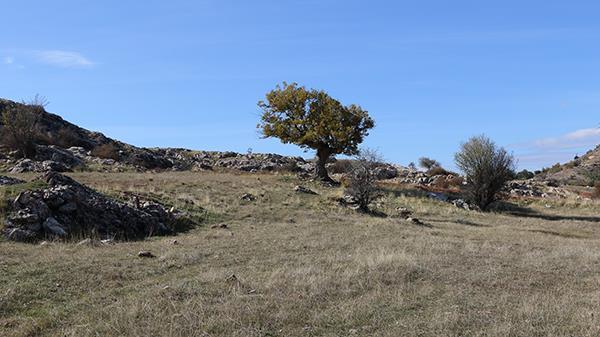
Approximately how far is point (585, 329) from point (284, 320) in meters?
3.79

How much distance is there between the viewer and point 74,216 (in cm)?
1684

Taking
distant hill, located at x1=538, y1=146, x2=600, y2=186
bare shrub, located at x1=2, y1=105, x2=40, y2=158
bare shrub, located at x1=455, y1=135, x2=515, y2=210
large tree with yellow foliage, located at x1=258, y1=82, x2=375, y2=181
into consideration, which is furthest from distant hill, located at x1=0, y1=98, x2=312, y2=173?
distant hill, located at x1=538, y1=146, x2=600, y2=186

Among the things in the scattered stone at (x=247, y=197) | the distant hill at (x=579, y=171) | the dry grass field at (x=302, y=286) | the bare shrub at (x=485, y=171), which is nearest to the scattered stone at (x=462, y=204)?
the bare shrub at (x=485, y=171)

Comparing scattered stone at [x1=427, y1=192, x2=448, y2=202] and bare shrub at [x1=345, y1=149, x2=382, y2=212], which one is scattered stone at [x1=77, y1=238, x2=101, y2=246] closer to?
bare shrub at [x1=345, y1=149, x2=382, y2=212]

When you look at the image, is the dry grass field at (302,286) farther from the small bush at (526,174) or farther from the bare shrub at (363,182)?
the small bush at (526,174)

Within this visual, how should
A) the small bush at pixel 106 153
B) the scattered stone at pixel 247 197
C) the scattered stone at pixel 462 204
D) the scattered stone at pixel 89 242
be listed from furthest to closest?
the small bush at pixel 106 153 → the scattered stone at pixel 462 204 → the scattered stone at pixel 247 197 → the scattered stone at pixel 89 242

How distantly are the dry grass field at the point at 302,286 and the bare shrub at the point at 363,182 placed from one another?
9357 mm

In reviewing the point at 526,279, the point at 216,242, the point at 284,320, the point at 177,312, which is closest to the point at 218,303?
the point at 177,312

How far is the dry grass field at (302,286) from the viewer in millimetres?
6957

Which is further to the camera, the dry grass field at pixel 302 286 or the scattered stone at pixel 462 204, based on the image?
the scattered stone at pixel 462 204

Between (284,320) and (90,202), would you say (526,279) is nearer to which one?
(284,320)

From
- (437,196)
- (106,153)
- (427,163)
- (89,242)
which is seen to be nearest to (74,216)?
(89,242)

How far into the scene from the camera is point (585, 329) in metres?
6.78

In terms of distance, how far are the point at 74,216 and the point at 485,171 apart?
2513 cm
